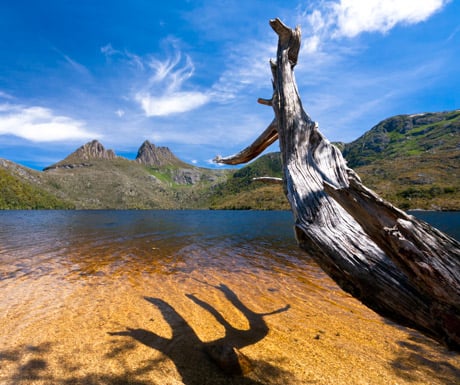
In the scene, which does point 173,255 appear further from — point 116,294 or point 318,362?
point 318,362

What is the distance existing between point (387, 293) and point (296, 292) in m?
9.56

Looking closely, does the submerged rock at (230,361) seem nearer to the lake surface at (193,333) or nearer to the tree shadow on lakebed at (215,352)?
the tree shadow on lakebed at (215,352)

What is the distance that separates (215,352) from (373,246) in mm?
4412

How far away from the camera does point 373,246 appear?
282 cm

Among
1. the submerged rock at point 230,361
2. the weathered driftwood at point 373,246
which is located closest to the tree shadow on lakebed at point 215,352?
the submerged rock at point 230,361

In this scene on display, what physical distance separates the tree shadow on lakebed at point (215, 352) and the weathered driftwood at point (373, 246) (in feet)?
11.1

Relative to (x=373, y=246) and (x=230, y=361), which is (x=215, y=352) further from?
(x=373, y=246)

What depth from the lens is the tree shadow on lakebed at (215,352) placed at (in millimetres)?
4996

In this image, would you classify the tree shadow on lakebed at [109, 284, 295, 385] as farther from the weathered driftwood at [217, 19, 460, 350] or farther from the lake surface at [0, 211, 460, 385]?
the weathered driftwood at [217, 19, 460, 350]

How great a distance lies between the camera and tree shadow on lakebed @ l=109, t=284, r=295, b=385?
500 centimetres

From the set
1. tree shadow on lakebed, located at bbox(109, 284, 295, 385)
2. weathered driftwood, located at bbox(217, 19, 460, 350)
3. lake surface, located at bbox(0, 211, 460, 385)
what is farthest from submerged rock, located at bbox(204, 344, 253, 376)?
weathered driftwood, located at bbox(217, 19, 460, 350)

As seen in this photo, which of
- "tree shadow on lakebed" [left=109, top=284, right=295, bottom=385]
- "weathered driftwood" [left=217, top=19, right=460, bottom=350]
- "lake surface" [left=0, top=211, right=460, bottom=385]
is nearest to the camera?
"weathered driftwood" [left=217, top=19, right=460, bottom=350]

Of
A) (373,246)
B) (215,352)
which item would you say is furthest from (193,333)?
(373,246)

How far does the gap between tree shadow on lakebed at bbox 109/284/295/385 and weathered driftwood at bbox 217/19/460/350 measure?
11.1ft
